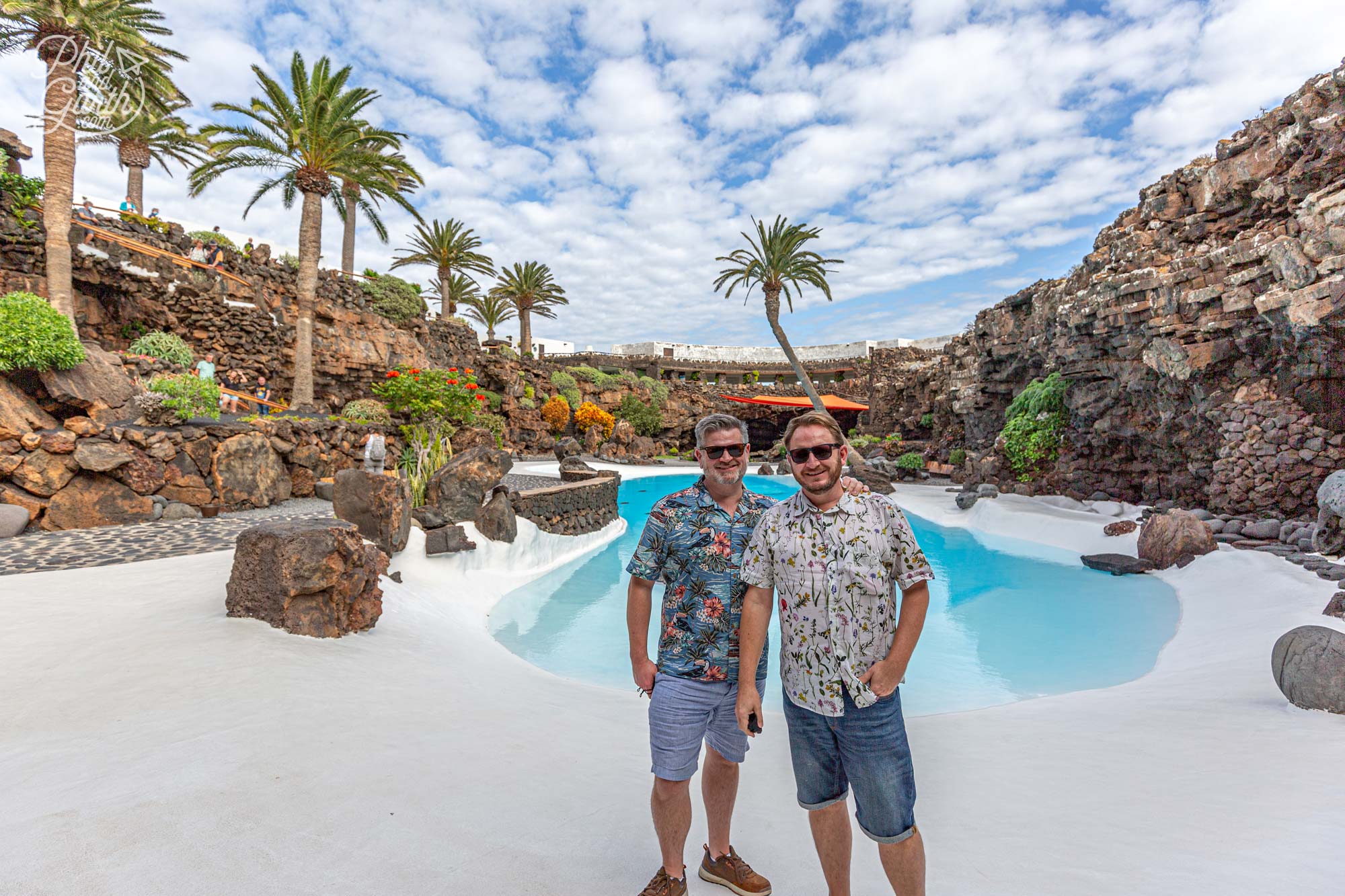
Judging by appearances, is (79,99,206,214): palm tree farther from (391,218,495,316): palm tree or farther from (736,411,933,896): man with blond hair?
(736,411,933,896): man with blond hair

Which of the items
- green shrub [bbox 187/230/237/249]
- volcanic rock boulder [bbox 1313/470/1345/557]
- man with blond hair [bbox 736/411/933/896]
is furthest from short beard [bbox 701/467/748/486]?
green shrub [bbox 187/230/237/249]

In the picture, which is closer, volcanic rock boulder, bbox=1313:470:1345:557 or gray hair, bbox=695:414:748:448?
gray hair, bbox=695:414:748:448

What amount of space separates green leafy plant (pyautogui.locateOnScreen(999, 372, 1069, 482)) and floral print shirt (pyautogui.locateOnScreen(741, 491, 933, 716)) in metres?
17.4

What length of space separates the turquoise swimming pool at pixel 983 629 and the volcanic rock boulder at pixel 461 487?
1842 mm

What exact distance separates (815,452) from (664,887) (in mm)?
1795

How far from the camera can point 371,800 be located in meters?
2.62

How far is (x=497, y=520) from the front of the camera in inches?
388

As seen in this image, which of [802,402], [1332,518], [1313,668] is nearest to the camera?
[1313,668]

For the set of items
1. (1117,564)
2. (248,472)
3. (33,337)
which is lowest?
(1117,564)

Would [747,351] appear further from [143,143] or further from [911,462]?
[143,143]

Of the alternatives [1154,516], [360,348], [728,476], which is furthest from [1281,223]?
[360,348]

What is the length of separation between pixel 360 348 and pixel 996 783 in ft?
81.1

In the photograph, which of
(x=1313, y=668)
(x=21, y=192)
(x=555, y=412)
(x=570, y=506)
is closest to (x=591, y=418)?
(x=555, y=412)

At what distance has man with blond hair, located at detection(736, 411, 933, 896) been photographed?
1.85m
